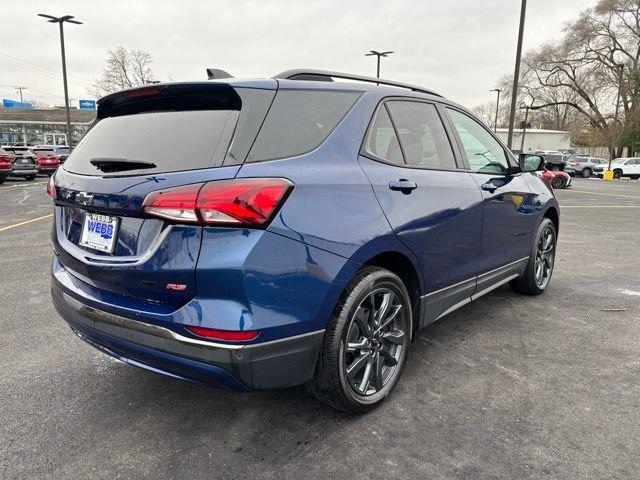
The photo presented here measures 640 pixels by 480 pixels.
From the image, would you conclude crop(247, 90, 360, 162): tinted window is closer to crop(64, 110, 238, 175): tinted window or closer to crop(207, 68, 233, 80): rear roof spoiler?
crop(64, 110, 238, 175): tinted window

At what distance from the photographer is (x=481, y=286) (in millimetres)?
3609

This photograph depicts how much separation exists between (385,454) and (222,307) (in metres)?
1.07

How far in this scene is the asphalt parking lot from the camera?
219 cm

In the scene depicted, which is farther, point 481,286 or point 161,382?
point 481,286

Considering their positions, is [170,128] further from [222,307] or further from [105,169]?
[222,307]

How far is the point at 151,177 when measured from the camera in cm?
208

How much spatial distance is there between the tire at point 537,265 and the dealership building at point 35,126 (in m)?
55.2

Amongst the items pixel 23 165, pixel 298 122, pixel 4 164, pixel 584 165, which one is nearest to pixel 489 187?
pixel 298 122

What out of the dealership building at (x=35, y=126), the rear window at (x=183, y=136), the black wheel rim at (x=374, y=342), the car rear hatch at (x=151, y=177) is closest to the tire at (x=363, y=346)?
the black wheel rim at (x=374, y=342)

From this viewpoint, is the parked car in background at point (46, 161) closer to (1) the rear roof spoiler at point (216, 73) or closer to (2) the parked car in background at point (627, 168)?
(1) the rear roof spoiler at point (216, 73)

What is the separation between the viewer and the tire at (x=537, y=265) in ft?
14.7

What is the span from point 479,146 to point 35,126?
66291 millimetres

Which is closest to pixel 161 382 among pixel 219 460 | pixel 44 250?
pixel 219 460

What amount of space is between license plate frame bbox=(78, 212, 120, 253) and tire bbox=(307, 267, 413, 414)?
109 cm
